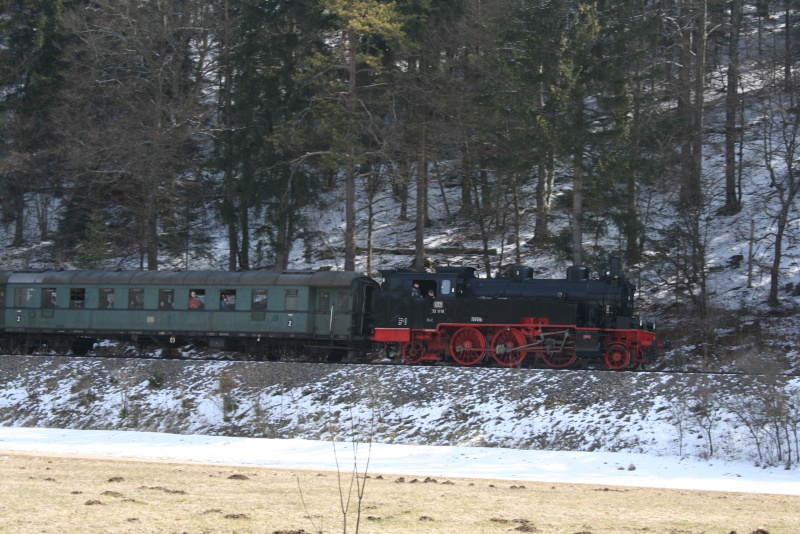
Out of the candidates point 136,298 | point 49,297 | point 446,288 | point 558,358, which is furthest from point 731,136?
point 49,297

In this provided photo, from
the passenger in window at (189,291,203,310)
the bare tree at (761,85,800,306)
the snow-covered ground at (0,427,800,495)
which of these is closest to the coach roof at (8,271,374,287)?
the passenger in window at (189,291,203,310)

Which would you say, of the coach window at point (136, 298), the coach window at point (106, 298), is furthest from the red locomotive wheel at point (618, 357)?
the coach window at point (106, 298)

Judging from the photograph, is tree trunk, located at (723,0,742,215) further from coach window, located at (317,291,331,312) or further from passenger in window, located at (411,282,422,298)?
coach window, located at (317,291,331,312)

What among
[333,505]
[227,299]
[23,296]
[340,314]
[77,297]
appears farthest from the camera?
[23,296]

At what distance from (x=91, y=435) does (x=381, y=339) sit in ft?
27.7

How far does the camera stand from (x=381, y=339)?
84.6 feet

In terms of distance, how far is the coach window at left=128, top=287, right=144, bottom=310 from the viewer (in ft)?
94.2

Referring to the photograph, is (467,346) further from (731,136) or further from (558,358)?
(731,136)

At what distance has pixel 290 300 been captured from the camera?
27.2m

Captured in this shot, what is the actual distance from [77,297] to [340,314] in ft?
31.0

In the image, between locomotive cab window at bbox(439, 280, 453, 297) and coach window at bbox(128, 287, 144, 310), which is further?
coach window at bbox(128, 287, 144, 310)

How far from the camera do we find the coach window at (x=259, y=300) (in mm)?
27453

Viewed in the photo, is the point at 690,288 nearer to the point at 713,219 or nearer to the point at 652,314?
the point at 652,314

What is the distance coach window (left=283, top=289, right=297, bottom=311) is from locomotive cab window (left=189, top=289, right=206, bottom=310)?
2.85 metres
